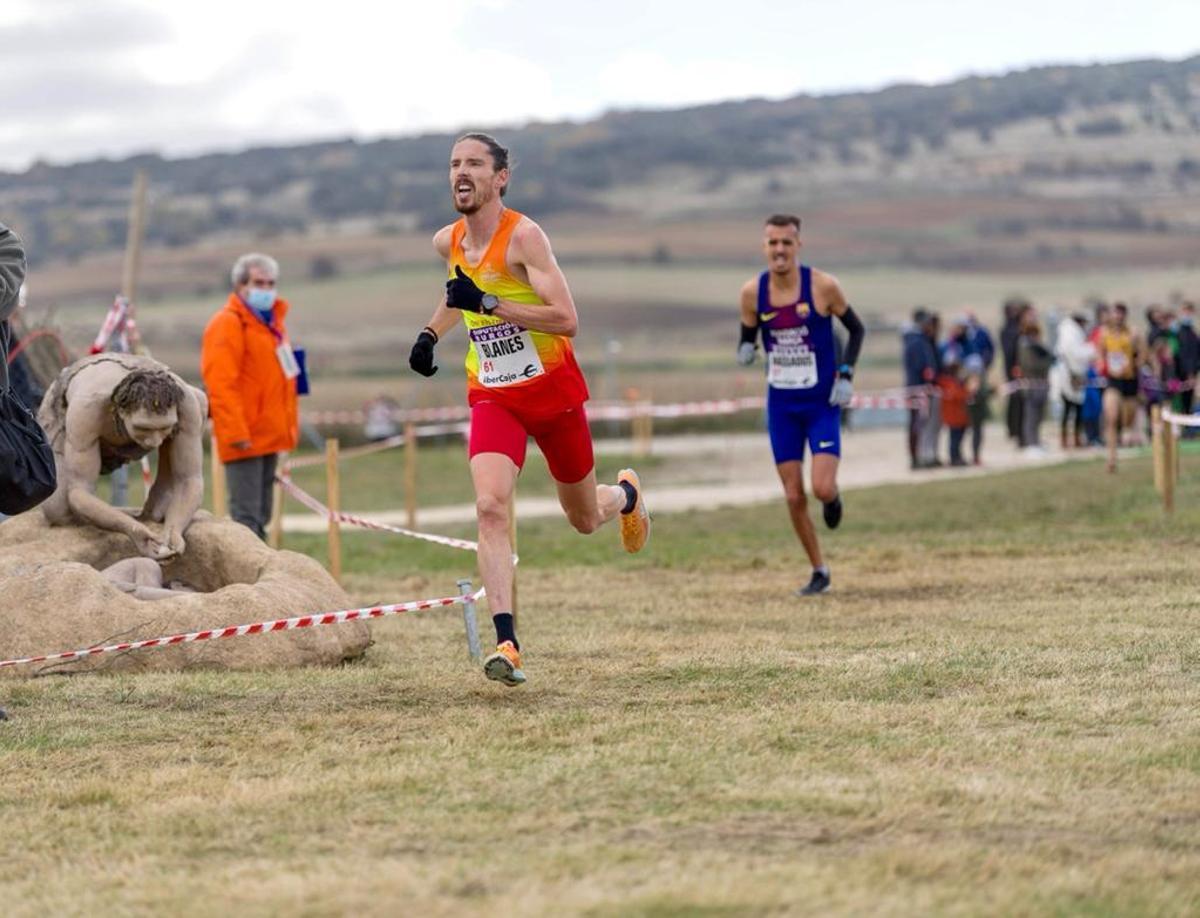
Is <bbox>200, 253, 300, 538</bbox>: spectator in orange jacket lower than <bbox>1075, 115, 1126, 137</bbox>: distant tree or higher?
lower

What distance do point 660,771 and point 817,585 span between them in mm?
6232

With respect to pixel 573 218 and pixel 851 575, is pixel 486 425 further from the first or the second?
pixel 573 218

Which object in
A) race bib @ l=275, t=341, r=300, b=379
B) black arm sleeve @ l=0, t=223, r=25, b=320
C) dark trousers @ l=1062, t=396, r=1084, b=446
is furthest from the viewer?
dark trousers @ l=1062, t=396, r=1084, b=446

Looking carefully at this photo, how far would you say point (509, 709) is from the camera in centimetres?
798

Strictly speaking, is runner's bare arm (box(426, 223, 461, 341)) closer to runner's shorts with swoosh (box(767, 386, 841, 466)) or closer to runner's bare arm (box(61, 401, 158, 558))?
runner's bare arm (box(61, 401, 158, 558))

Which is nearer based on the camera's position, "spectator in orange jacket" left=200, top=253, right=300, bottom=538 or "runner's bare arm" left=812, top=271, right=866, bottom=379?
"runner's bare arm" left=812, top=271, right=866, bottom=379

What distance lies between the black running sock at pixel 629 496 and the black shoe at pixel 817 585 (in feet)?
8.74

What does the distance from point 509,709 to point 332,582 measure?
8.93 ft

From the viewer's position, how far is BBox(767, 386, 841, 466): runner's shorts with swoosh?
12.5 m

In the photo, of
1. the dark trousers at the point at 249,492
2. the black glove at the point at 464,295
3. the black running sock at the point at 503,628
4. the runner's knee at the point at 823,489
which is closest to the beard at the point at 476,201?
the black glove at the point at 464,295

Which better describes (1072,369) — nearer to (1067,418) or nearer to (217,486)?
(1067,418)

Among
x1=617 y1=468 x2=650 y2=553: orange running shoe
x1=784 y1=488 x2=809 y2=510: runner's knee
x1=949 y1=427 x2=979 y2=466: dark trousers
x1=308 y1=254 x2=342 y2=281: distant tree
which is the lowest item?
x1=949 y1=427 x2=979 y2=466: dark trousers


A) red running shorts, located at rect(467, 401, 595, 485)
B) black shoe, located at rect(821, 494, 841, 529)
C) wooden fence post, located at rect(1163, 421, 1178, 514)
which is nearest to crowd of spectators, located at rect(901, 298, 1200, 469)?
wooden fence post, located at rect(1163, 421, 1178, 514)

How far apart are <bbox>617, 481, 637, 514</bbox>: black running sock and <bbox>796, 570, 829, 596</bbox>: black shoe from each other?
8.74 ft
